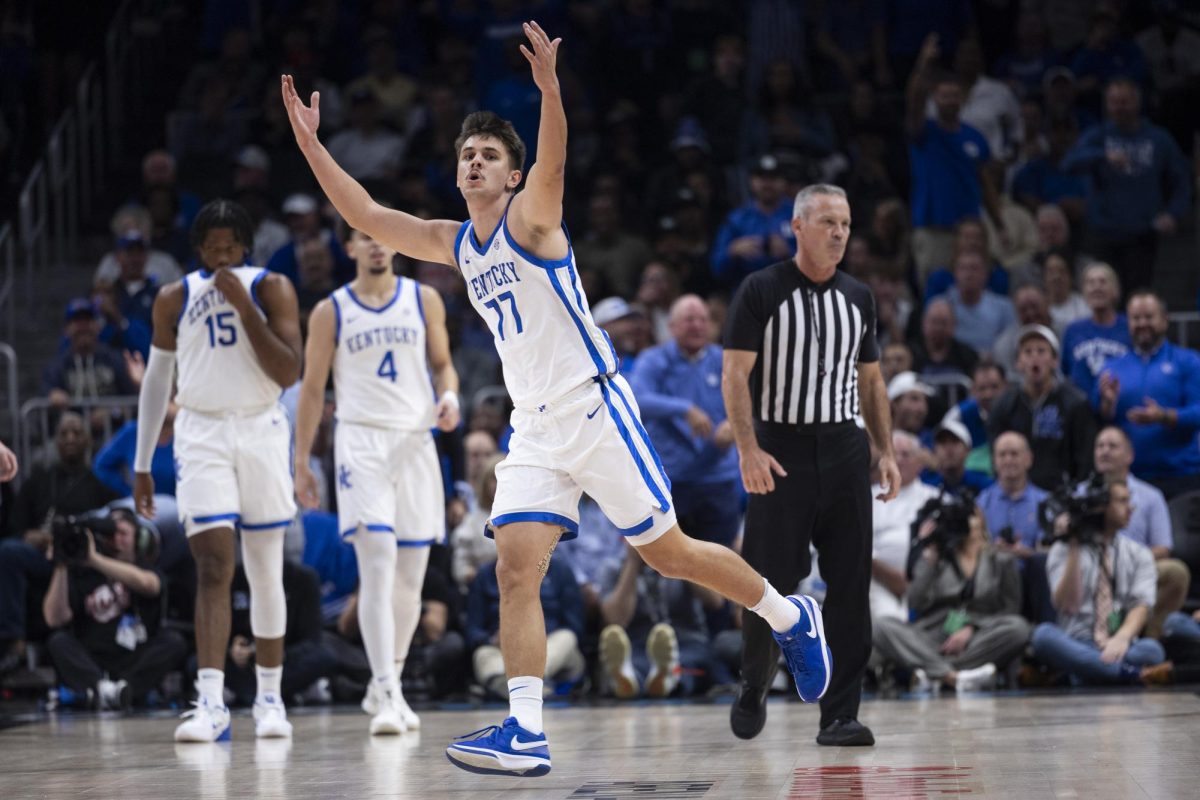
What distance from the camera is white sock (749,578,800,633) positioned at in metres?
6.07

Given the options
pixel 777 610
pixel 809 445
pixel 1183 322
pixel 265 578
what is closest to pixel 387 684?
A: pixel 265 578

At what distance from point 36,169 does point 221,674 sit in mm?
8102

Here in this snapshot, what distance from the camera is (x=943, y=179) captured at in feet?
42.6

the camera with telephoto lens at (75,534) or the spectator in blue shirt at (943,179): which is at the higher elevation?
the spectator in blue shirt at (943,179)

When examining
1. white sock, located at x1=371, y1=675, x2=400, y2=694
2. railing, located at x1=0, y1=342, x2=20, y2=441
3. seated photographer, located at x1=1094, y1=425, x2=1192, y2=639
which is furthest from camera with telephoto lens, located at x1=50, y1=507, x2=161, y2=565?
seated photographer, located at x1=1094, y1=425, x2=1192, y2=639

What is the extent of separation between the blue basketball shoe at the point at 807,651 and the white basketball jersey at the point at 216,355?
9.28ft

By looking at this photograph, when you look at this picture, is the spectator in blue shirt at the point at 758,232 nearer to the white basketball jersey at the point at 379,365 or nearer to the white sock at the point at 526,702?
the white basketball jersey at the point at 379,365

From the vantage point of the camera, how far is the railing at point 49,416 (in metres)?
11.8

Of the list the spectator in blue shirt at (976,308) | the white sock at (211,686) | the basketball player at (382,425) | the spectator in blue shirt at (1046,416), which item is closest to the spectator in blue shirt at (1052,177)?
the spectator in blue shirt at (976,308)

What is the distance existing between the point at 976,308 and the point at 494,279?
7292 millimetres

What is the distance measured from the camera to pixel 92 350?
39.5ft

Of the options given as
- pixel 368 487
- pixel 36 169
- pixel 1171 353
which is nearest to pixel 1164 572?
pixel 1171 353

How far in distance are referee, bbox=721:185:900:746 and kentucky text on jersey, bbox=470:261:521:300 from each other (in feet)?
4.57

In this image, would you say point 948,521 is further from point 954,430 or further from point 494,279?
point 494,279
